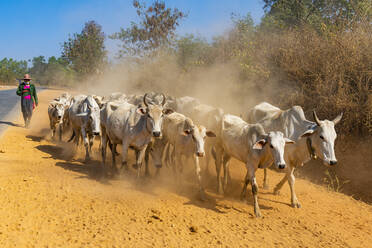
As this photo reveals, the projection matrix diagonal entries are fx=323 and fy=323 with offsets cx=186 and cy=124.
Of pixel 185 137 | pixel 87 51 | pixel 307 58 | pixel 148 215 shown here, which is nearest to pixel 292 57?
pixel 307 58

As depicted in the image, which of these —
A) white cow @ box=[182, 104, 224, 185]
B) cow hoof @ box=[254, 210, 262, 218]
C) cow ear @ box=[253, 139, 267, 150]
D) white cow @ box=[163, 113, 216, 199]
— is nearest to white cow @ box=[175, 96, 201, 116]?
white cow @ box=[182, 104, 224, 185]

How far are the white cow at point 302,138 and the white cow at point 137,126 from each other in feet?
8.97

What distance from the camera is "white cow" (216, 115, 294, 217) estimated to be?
221 inches

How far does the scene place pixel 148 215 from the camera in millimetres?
5180

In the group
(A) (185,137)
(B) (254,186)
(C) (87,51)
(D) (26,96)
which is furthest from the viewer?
(C) (87,51)

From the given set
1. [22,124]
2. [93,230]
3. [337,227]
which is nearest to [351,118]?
[337,227]

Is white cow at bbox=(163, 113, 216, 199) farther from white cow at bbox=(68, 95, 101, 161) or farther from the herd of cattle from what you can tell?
white cow at bbox=(68, 95, 101, 161)

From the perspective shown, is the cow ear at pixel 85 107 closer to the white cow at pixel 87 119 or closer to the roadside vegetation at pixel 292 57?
the white cow at pixel 87 119

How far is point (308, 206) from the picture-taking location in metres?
6.60

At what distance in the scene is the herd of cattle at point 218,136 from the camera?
6.11 m

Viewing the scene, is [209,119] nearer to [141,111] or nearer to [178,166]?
[178,166]

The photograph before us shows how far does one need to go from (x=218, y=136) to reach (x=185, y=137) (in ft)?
3.05

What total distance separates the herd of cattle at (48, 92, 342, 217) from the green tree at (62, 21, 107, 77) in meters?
34.1

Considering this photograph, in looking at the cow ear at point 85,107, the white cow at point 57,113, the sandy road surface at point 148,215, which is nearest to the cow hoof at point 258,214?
the sandy road surface at point 148,215
